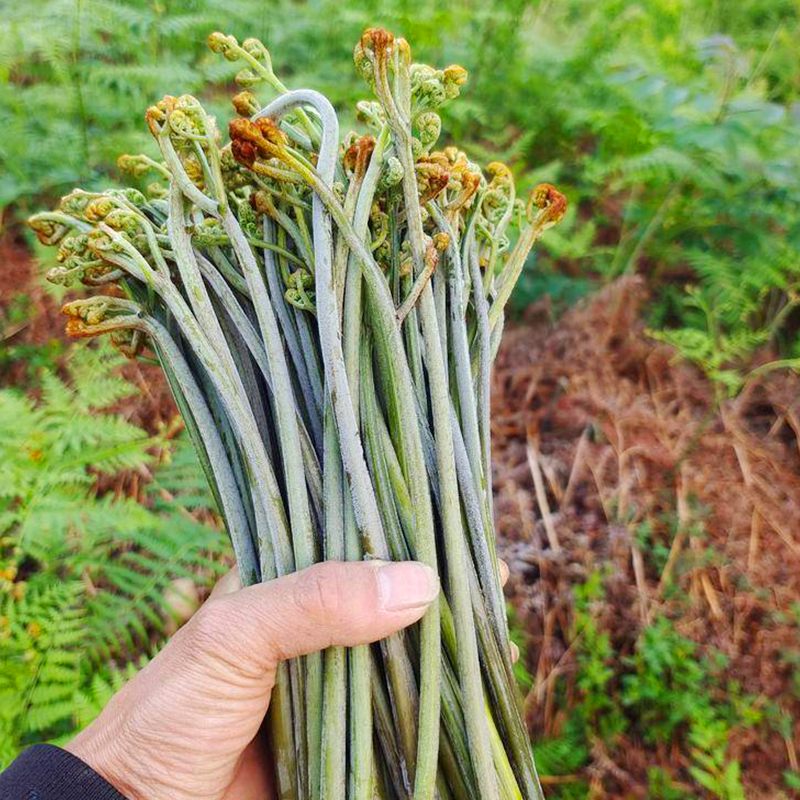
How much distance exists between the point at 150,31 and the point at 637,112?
8.06 ft

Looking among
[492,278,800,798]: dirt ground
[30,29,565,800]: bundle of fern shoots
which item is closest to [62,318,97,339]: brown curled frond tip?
[30,29,565,800]: bundle of fern shoots

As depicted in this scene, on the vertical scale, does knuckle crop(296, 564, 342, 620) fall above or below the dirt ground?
above

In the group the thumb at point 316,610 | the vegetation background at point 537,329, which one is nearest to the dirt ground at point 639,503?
the vegetation background at point 537,329

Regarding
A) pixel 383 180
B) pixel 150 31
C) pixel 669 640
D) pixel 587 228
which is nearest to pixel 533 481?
pixel 669 640

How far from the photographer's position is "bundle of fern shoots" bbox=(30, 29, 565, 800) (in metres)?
1.17

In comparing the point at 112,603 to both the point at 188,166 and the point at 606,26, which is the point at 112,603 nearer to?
the point at 188,166

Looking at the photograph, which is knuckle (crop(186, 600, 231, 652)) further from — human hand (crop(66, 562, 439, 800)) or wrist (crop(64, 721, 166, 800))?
wrist (crop(64, 721, 166, 800))

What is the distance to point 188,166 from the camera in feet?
4.27

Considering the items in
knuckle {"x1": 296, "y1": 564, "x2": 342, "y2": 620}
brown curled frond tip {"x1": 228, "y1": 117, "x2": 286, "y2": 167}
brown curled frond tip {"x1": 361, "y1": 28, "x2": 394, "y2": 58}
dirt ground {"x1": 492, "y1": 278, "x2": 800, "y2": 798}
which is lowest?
dirt ground {"x1": 492, "y1": 278, "x2": 800, "y2": 798}

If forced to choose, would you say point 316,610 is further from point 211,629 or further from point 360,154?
point 360,154

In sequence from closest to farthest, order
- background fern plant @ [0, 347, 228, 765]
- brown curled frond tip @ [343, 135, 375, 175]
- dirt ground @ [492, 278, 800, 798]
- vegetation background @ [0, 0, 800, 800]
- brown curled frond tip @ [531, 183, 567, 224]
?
brown curled frond tip @ [343, 135, 375, 175] < brown curled frond tip @ [531, 183, 567, 224] < background fern plant @ [0, 347, 228, 765] < vegetation background @ [0, 0, 800, 800] < dirt ground @ [492, 278, 800, 798]

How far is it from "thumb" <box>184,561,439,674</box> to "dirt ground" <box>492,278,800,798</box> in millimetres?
1415

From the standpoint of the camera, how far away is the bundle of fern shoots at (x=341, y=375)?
1171 millimetres

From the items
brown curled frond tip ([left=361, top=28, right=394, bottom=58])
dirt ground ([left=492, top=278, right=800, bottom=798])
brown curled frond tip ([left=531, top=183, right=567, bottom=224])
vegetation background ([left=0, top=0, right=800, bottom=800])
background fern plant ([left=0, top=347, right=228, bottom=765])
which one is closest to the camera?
brown curled frond tip ([left=361, top=28, right=394, bottom=58])
